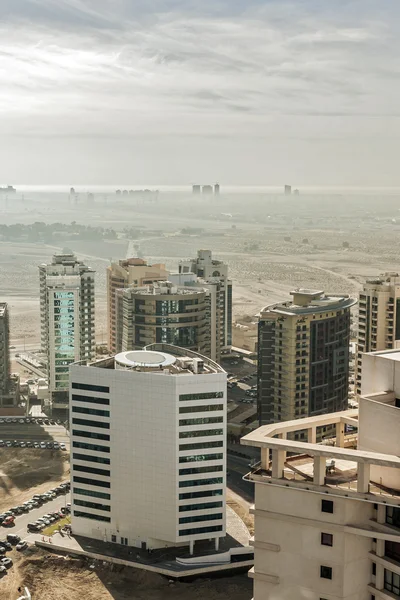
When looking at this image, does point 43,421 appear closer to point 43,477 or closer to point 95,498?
point 43,477

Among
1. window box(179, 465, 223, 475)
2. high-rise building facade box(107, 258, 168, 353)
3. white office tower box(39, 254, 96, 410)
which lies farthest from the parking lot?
high-rise building facade box(107, 258, 168, 353)

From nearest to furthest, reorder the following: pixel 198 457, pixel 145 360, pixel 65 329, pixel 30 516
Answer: pixel 198 457 < pixel 145 360 < pixel 30 516 < pixel 65 329

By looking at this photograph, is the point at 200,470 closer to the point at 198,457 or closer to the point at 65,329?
the point at 198,457

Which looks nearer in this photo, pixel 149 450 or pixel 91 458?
pixel 149 450

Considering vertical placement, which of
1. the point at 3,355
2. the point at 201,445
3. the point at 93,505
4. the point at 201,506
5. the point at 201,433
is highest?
the point at 201,433

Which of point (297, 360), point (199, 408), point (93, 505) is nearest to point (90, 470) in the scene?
point (93, 505)

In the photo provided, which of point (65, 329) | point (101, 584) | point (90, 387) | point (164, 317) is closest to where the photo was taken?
point (101, 584)

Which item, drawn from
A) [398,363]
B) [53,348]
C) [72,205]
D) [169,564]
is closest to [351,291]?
[53,348]

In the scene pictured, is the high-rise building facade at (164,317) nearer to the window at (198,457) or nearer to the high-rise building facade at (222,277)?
the high-rise building facade at (222,277)
